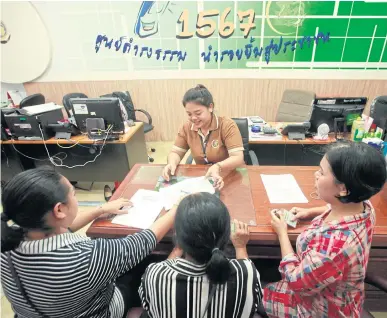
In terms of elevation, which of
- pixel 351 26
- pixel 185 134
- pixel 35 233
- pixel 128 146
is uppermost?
pixel 351 26

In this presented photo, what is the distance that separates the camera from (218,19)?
3416 millimetres

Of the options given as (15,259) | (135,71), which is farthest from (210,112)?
(135,71)

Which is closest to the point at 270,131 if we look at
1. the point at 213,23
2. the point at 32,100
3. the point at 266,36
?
the point at 266,36

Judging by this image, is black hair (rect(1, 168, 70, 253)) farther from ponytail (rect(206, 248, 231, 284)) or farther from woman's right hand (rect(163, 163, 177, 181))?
woman's right hand (rect(163, 163, 177, 181))

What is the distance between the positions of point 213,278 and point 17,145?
2.85 meters

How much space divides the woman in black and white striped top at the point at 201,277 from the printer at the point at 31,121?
2.29m

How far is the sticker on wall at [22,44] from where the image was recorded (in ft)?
11.5

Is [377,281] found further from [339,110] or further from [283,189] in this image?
[339,110]

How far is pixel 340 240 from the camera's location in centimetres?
78

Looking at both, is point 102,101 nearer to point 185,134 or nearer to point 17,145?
point 185,134

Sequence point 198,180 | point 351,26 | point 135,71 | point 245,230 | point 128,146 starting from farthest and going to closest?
point 135,71 < point 351,26 < point 128,146 < point 198,180 < point 245,230

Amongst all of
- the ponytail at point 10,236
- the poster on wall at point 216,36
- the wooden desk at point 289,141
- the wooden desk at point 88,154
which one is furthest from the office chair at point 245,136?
the poster on wall at point 216,36

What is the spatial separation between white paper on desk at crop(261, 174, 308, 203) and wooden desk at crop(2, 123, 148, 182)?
5.02 ft

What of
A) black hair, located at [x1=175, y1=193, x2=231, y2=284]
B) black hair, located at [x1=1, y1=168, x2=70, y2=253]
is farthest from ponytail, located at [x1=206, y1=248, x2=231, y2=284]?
black hair, located at [x1=1, y1=168, x2=70, y2=253]
